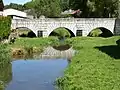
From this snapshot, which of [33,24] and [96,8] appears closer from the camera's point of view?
[33,24]

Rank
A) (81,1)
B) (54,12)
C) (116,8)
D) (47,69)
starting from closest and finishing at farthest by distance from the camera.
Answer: (47,69)
(116,8)
(81,1)
(54,12)

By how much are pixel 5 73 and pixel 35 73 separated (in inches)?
92.0

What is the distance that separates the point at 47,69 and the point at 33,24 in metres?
29.2

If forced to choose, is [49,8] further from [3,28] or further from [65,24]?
[3,28]

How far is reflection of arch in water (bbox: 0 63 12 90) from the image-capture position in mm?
25753

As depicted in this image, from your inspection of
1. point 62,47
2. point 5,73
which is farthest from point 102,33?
point 5,73

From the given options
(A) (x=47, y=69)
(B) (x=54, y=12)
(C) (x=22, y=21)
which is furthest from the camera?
(B) (x=54, y=12)

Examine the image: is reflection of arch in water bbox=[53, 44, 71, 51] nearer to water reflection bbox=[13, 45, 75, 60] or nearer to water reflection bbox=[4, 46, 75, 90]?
water reflection bbox=[13, 45, 75, 60]

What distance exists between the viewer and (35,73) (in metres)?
29.0

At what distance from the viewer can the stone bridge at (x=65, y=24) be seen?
5933 centimetres

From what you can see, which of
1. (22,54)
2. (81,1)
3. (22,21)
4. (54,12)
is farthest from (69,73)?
(54,12)

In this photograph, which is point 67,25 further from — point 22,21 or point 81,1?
point 81,1

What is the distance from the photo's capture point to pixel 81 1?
7656 centimetres

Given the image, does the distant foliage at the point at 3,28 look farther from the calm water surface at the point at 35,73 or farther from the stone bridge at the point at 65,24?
the stone bridge at the point at 65,24
